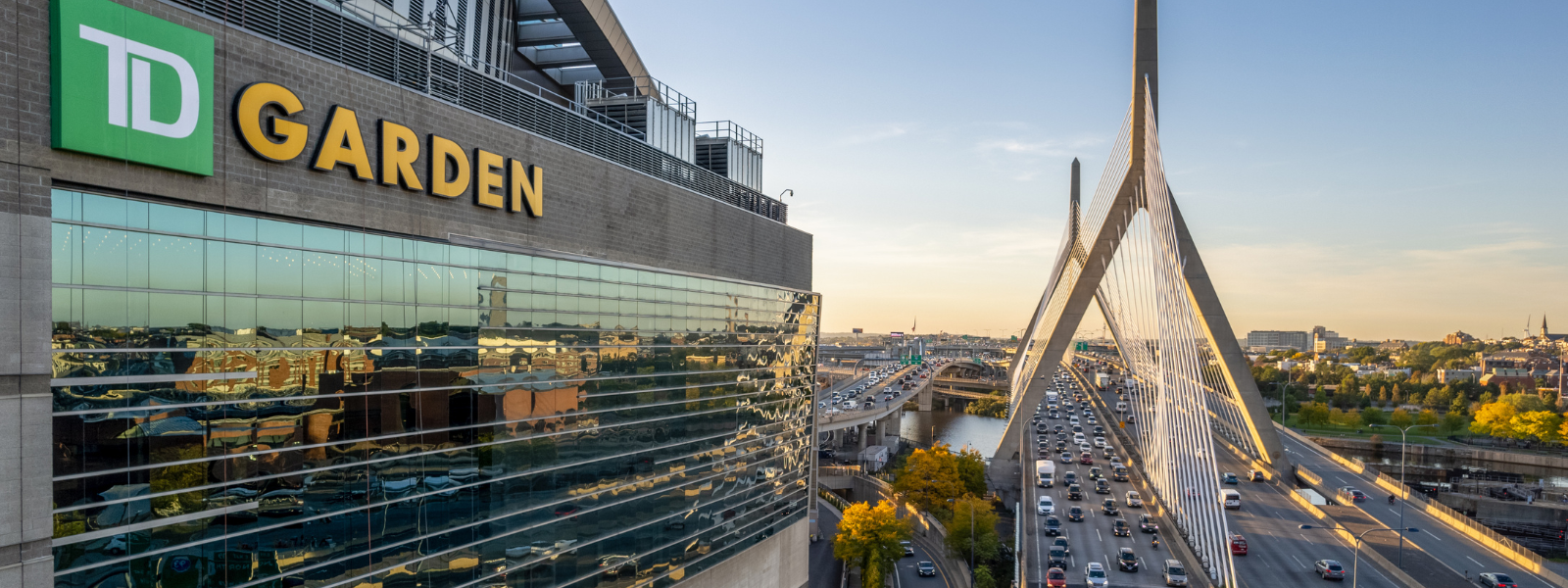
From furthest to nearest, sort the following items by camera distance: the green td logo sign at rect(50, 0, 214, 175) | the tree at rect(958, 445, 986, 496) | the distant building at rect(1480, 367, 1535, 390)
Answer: the distant building at rect(1480, 367, 1535, 390), the tree at rect(958, 445, 986, 496), the green td logo sign at rect(50, 0, 214, 175)

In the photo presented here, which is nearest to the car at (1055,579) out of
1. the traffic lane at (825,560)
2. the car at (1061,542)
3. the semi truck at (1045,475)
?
the car at (1061,542)

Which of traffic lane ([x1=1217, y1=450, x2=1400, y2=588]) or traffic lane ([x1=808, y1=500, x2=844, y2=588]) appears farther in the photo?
traffic lane ([x1=808, y1=500, x2=844, y2=588])

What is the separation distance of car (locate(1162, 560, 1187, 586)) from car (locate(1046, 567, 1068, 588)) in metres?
4.15

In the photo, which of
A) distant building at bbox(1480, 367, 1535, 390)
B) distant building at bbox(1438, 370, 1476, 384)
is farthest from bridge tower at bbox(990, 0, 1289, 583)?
distant building at bbox(1438, 370, 1476, 384)

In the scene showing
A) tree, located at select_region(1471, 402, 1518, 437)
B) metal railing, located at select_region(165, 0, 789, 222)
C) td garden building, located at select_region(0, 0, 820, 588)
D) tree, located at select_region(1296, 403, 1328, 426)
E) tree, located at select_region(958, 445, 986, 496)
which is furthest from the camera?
tree, located at select_region(1296, 403, 1328, 426)

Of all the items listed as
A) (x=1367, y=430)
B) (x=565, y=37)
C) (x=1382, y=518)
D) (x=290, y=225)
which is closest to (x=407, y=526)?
(x=290, y=225)

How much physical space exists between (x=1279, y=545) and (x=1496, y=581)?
872cm

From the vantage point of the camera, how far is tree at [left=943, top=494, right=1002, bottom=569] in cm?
4388

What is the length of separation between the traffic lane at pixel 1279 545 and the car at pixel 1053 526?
29.1ft

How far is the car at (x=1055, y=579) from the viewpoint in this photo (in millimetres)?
36562

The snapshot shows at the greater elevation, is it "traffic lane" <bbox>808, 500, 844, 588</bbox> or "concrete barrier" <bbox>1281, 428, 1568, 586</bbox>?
"concrete barrier" <bbox>1281, 428, 1568, 586</bbox>

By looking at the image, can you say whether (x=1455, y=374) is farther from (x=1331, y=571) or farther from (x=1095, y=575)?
(x=1095, y=575)

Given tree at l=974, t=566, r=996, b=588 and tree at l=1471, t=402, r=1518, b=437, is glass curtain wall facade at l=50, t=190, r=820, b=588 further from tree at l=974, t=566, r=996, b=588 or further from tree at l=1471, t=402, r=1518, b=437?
tree at l=1471, t=402, r=1518, b=437

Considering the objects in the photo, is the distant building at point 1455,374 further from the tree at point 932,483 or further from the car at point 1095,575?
the car at point 1095,575
